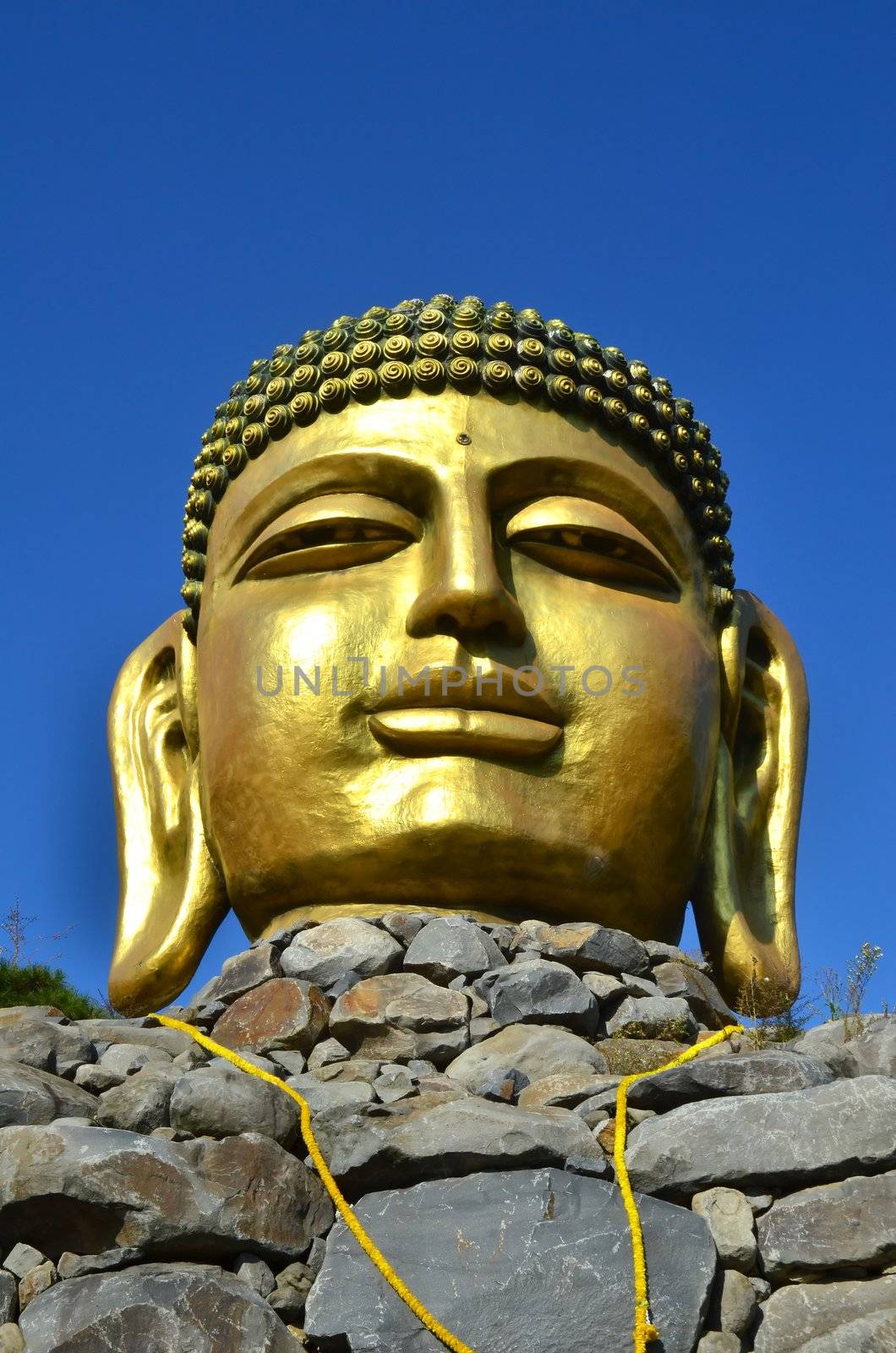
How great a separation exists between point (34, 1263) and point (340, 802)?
295 centimetres

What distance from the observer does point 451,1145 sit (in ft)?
14.7

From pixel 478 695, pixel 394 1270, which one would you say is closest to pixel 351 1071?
pixel 394 1270

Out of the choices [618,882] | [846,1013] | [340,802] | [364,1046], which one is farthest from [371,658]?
[846,1013]

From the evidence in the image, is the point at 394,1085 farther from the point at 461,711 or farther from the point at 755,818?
the point at 755,818

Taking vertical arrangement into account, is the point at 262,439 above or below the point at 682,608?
above

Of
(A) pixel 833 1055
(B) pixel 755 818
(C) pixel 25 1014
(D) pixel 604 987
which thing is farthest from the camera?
(B) pixel 755 818

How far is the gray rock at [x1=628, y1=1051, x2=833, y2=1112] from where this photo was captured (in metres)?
4.93

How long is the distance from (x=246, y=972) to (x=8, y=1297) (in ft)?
7.79

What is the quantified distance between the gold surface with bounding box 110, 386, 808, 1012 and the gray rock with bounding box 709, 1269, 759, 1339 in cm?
276

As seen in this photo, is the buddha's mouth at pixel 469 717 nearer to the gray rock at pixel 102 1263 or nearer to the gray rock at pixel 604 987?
the gray rock at pixel 604 987

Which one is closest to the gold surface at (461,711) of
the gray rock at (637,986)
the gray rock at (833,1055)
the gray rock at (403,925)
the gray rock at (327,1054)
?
the gray rock at (403,925)

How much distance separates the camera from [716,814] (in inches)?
310

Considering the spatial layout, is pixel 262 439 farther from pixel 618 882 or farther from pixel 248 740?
pixel 618 882

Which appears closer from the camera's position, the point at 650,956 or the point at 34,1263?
the point at 34,1263
